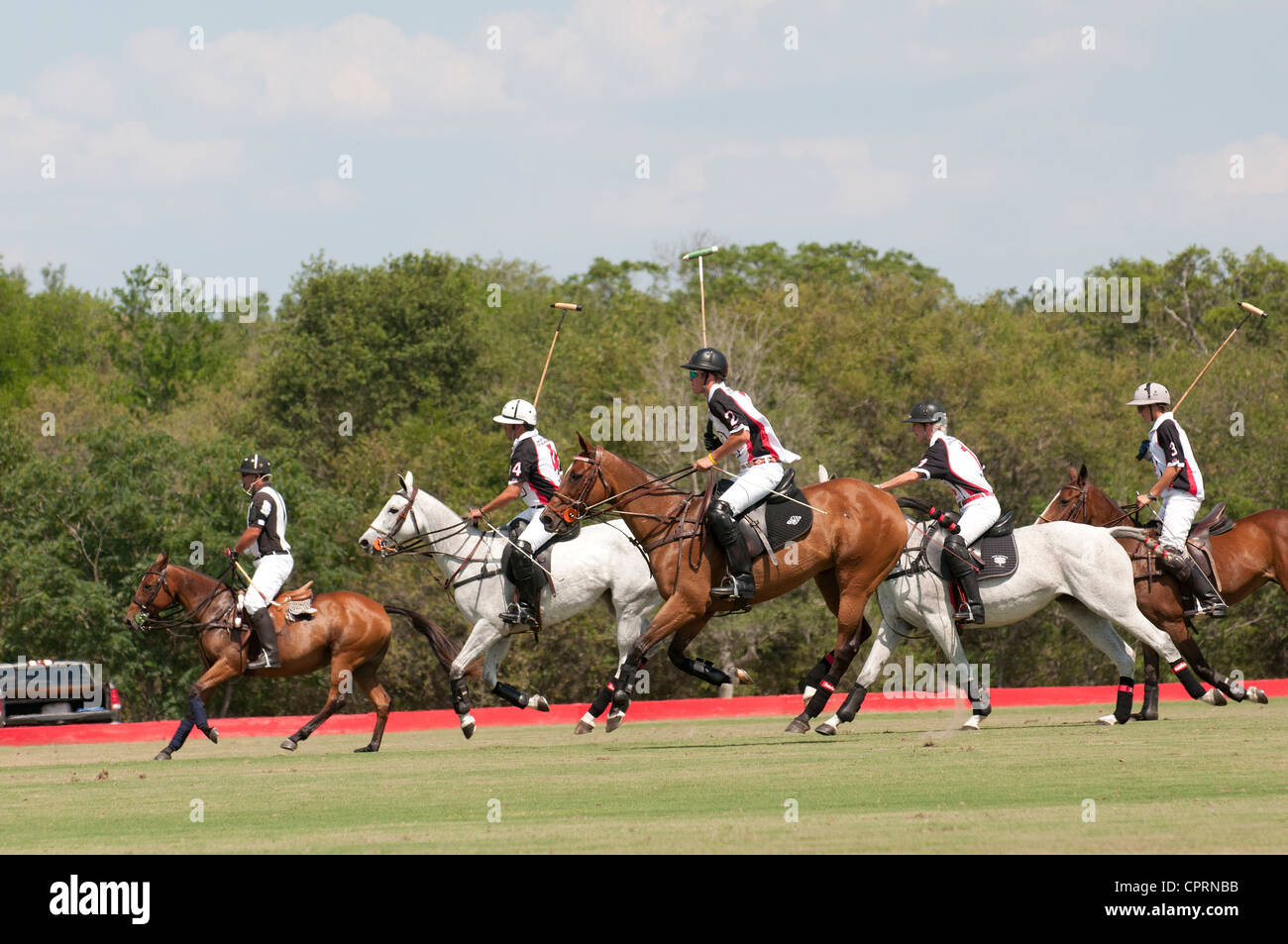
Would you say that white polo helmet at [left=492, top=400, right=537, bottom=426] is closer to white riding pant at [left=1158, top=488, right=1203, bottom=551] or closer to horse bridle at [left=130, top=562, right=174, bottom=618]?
horse bridle at [left=130, top=562, right=174, bottom=618]

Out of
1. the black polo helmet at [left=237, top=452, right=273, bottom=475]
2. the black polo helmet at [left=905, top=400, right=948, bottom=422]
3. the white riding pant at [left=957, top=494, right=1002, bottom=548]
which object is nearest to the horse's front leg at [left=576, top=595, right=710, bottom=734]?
the white riding pant at [left=957, top=494, right=1002, bottom=548]

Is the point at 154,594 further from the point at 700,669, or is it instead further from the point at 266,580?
the point at 700,669

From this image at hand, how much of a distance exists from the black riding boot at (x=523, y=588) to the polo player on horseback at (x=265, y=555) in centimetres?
197

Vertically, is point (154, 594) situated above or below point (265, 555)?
below

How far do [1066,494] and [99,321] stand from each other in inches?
1825

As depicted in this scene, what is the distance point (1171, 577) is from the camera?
45.0 ft

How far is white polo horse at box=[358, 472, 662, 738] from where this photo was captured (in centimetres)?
1425

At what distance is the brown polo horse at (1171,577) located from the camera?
13598mm

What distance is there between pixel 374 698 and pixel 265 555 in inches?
63.2

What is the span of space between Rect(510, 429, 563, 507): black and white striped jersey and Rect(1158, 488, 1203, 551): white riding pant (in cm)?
526

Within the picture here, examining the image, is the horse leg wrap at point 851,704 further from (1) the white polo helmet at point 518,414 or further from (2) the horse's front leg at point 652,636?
(1) the white polo helmet at point 518,414

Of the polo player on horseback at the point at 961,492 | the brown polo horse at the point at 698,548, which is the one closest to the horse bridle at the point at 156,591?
the brown polo horse at the point at 698,548

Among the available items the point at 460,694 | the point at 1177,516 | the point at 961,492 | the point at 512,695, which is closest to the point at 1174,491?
the point at 1177,516
